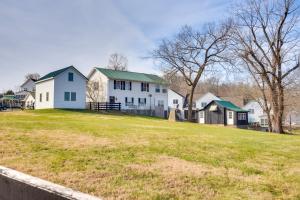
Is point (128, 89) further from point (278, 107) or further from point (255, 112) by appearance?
point (255, 112)

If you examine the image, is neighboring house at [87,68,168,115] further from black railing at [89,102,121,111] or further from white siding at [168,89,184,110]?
white siding at [168,89,184,110]

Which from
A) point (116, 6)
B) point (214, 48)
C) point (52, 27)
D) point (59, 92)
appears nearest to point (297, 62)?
point (214, 48)

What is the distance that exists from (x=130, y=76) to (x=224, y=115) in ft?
53.1

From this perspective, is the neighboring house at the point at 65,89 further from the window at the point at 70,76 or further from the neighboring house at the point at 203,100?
the neighboring house at the point at 203,100

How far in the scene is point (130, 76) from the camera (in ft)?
149

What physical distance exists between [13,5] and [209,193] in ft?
49.5

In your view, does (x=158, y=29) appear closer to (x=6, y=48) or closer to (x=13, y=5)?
(x=13, y=5)

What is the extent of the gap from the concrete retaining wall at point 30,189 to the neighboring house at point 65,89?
31828mm

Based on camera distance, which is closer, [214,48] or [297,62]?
[297,62]

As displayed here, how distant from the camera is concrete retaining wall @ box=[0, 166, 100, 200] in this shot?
3.25 metres

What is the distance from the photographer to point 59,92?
3531 centimetres

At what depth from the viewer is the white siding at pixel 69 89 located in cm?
3519

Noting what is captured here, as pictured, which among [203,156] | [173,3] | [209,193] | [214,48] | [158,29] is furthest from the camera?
[214,48]

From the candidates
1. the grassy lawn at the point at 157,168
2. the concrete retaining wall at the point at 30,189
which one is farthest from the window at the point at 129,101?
the concrete retaining wall at the point at 30,189
